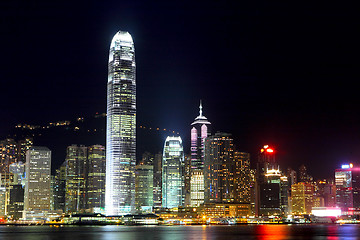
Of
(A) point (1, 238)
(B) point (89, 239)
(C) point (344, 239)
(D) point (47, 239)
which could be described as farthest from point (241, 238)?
(A) point (1, 238)

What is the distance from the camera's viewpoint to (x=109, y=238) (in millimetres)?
148000

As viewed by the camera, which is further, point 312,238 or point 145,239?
point 312,238

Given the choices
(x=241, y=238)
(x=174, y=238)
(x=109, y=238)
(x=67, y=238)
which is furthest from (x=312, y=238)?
(x=67, y=238)

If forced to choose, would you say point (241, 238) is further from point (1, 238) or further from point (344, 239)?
point (1, 238)

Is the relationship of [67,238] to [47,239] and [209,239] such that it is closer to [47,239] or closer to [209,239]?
[47,239]

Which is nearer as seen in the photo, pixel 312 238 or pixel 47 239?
pixel 47 239

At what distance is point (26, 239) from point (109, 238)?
2015 centimetres

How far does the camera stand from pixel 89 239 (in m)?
144

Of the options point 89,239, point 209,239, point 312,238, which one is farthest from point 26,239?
point 312,238

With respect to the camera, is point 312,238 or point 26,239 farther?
point 312,238

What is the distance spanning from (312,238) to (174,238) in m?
36.0

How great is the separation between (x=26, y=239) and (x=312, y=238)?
234 feet

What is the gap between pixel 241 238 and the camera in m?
144

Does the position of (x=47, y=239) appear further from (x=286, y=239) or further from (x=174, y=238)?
(x=286, y=239)
